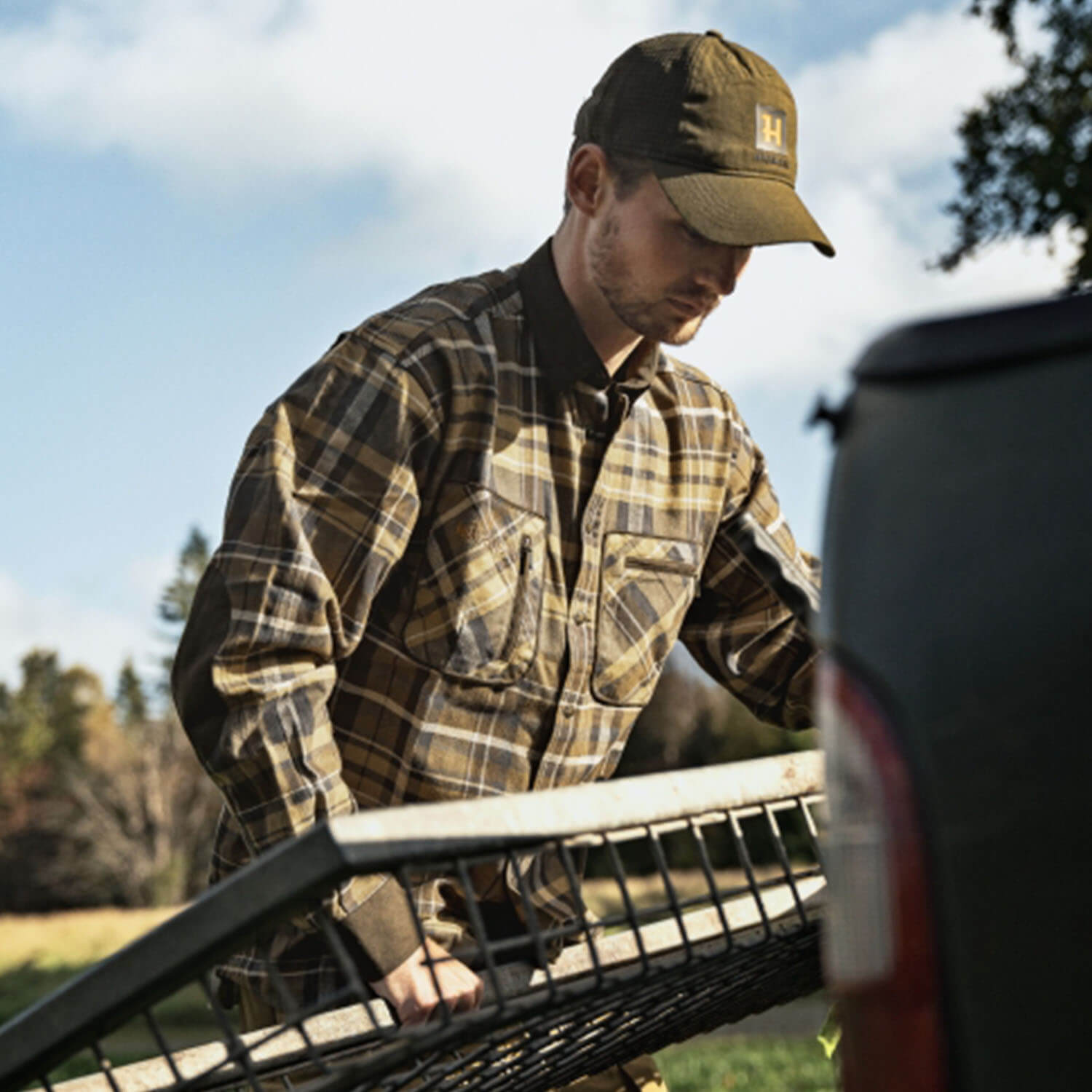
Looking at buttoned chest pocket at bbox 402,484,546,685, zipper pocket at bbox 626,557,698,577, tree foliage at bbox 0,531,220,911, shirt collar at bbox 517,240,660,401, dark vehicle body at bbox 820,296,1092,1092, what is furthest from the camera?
tree foliage at bbox 0,531,220,911

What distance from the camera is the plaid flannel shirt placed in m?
2.98

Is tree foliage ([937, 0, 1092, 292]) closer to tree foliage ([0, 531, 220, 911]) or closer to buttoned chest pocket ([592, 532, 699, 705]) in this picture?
buttoned chest pocket ([592, 532, 699, 705])

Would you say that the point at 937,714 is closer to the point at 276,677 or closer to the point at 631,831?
the point at 631,831

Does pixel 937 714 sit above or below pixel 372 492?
below

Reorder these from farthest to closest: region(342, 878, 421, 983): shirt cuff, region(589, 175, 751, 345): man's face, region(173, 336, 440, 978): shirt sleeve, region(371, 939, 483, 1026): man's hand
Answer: region(589, 175, 751, 345): man's face → region(173, 336, 440, 978): shirt sleeve → region(342, 878, 421, 983): shirt cuff → region(371, 939, 483, 1026): man's hand

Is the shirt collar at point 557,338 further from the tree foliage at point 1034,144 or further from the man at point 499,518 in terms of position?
the tree foliage at point 1034,144

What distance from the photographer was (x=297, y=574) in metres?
3.03

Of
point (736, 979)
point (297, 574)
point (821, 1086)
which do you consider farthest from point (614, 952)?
point (821, 1086)

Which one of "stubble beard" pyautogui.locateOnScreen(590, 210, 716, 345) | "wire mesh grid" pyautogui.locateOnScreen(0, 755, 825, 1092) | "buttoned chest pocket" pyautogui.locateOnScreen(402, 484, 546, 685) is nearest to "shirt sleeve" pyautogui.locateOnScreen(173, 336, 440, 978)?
"buttoned chest pocket" pyautogui.locateOnScreen(402, 484, 546, 685)

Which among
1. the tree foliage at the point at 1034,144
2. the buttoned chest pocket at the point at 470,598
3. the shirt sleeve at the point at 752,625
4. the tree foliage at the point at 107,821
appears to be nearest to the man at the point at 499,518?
the buttoned chest pocket at the point at 470,598

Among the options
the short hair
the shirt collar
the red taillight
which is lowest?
the red taillight

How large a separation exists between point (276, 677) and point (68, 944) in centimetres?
2157

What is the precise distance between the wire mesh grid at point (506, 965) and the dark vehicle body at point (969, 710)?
44cm

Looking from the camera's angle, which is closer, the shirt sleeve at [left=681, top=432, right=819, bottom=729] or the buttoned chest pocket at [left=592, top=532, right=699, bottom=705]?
the buttoned chest pocket at [left=592, top=532, right=699, bottom=705]
